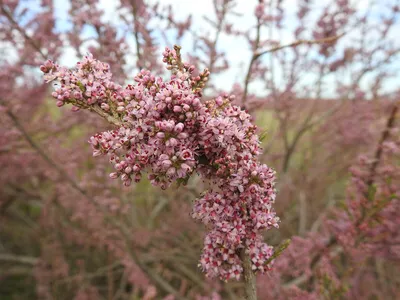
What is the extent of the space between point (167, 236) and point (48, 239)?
6.90 ft

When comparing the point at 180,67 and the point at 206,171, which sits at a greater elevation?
the point at 180,67

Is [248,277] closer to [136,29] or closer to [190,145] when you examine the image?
[190,145]

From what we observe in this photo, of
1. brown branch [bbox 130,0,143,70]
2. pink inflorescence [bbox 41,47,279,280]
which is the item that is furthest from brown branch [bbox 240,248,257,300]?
brown branch [bbox 130,0,143,70]

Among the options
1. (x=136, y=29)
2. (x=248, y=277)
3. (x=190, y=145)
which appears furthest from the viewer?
(x=136, y=29)

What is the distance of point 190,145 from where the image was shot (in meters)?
1.52

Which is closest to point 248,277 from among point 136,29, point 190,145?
point 190,145

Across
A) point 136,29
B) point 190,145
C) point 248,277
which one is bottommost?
point 248,277

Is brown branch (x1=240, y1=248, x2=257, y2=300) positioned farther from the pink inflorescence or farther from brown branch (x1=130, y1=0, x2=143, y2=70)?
brown branch (x1=130, y1=0, x2=143, y2=70)

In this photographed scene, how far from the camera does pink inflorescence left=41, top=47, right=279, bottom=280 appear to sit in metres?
1.48

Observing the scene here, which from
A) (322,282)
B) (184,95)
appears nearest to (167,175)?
(184,95)

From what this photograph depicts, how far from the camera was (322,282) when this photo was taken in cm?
272

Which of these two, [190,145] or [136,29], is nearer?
[190,145]

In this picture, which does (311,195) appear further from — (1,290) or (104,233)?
(1,290)

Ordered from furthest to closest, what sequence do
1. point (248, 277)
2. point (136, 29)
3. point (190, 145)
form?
point (136, 29)
point (248, 277)
point (190, 145)
